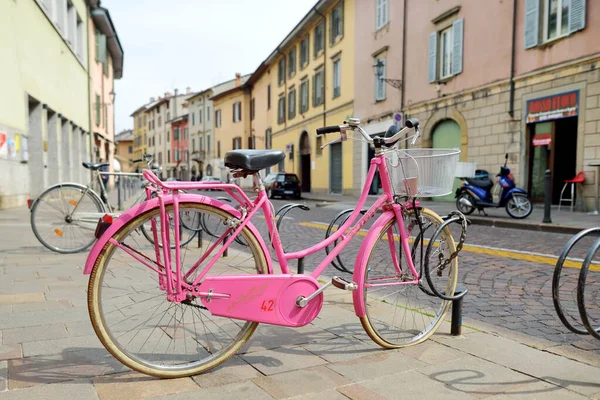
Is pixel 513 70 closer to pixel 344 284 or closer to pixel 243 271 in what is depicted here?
pixel 344 284

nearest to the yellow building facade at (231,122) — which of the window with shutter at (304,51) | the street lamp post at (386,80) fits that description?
the window with shutter at (304,51)

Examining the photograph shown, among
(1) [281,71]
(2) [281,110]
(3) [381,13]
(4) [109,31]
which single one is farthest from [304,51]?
(4) [109,31]

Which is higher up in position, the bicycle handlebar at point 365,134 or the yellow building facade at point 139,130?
the yellow building facade at point 139,130

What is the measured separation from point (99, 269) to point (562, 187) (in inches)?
555

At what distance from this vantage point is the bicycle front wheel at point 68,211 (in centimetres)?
586

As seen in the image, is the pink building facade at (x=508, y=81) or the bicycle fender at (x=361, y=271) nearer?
the bicycle fender at (x=361, y=271)

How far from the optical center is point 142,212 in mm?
2344

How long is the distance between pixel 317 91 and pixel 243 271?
27.5 m

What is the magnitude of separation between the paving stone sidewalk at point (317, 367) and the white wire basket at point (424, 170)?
905 mm

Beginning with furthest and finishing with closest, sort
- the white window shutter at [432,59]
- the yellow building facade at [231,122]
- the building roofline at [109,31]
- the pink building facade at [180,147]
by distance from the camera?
1. the pink building facade at [180,147]
2. the yellow building facade at [231,122]
3. the building roofline at [109,31]
4. the white window shutter at [432,59]

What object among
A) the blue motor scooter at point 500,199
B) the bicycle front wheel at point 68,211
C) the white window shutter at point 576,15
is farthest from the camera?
the white window shutter at point 576,15

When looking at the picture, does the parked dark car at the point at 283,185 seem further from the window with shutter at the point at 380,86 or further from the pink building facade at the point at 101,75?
the pink building facade at the point at 101,75

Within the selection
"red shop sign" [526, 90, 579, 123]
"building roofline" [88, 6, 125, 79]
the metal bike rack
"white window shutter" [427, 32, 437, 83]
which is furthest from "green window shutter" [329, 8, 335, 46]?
the metal bike rack

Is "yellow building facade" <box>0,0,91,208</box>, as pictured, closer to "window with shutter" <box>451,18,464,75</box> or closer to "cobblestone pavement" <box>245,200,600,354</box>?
"cobblestone pavement" <box>245,200,600,354</box>
